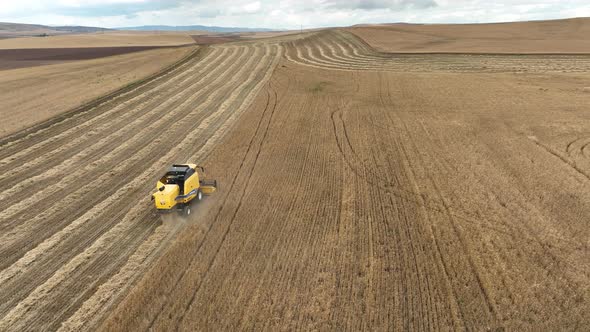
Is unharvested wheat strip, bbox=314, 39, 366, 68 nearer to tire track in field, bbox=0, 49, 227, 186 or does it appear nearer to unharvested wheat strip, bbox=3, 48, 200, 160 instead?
tire track in field, bbox=0, 49, 227, 186

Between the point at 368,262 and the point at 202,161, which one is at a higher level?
the point at 202,161

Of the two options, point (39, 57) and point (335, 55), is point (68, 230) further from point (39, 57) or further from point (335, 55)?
point (39, 57)

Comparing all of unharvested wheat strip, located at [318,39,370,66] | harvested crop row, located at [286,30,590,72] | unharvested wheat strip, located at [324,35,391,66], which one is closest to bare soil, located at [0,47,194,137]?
harvested crop row, located at [286,30,590,72]

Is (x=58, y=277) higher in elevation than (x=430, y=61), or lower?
lower

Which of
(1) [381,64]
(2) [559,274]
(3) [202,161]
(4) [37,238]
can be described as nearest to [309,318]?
(2) [559,274]

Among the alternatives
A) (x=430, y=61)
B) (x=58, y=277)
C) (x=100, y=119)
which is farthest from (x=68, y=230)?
(x=430, y=61)

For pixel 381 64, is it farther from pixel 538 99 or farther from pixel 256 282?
pixel 256 282
